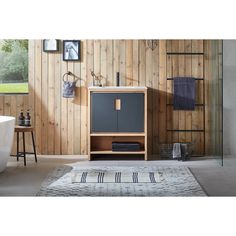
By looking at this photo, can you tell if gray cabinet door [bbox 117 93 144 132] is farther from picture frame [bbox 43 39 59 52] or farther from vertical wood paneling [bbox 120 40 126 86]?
picture frame [bbox 43 39 59 52]

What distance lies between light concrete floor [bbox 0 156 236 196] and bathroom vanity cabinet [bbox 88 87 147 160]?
359 mm

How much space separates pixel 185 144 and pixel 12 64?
2.82 m

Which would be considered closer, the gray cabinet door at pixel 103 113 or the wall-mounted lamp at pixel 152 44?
the gray cabinet door at pixel 103 113

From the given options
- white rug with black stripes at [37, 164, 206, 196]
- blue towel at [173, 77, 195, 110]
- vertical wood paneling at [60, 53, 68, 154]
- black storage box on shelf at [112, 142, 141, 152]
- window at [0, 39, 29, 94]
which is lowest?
white rug with black stripes at [37, 164, 206, 196]

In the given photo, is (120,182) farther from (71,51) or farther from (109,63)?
(71,51)

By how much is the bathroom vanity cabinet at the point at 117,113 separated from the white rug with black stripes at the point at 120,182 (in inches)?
29.0

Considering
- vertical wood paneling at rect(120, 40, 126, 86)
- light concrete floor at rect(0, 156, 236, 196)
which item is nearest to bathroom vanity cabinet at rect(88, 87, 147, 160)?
light concrete floor at rect(0, 156, 236, 196)

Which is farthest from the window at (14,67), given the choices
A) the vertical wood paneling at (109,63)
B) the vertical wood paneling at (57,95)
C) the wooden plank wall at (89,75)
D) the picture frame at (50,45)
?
the vertical wood paneling at (109,63)

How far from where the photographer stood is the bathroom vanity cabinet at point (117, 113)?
6.84 m

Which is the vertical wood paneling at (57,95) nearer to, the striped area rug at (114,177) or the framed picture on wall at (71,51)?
the framed picture on wall at (71,51)

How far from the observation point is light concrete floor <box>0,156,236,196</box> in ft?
16.0

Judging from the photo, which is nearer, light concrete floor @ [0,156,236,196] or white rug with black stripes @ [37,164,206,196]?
white rug with black stripes @ [37,164,206,196]

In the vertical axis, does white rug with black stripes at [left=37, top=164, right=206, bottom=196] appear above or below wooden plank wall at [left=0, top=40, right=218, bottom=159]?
below

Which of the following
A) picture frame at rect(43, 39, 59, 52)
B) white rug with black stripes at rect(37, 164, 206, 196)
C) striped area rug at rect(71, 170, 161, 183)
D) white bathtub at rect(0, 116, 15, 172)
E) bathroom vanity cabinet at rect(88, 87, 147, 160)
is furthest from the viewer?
picture frame at rect(43, 39, 59, 52)
